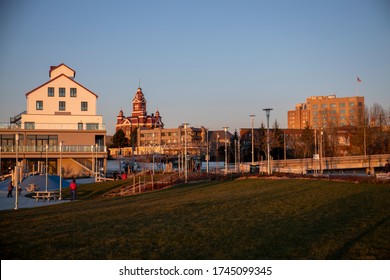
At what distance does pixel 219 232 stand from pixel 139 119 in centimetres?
12988

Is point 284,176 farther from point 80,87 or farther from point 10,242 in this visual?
point 80,87

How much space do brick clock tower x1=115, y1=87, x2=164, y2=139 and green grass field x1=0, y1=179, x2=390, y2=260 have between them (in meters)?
123

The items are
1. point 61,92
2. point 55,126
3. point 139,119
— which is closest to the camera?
point 55,126

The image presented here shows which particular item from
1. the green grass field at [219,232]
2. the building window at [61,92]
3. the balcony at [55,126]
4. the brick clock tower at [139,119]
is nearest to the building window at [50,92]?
the building window at [61,92]

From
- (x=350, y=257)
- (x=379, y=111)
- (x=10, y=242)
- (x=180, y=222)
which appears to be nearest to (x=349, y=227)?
(x=350, y=257)

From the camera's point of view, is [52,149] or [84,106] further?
[84,106]

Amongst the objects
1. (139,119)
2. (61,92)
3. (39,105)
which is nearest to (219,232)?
(39,105)

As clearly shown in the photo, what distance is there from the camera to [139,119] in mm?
140000

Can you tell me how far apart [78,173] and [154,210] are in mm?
42895

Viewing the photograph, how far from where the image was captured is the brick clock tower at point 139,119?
460 feet

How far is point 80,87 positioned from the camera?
62.3m

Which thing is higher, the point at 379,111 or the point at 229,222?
the point at 379,111

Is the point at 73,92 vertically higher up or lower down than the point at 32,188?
higher up

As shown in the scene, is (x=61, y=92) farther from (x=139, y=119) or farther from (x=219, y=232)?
(x=139, y=119)
